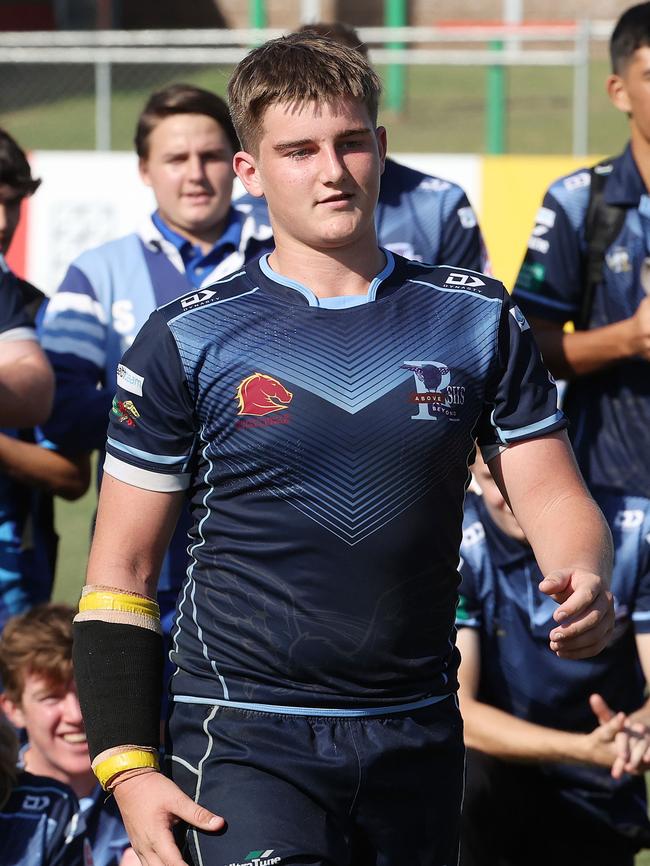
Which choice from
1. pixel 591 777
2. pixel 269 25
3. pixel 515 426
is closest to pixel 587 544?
pixel 515 426

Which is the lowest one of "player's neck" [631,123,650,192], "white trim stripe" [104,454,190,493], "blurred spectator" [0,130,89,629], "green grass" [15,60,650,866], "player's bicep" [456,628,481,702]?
"green grass" [15,60,650,866]

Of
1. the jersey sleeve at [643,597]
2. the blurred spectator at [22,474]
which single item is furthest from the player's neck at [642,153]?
the blurred spectator at [22,474]

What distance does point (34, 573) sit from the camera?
4633mm

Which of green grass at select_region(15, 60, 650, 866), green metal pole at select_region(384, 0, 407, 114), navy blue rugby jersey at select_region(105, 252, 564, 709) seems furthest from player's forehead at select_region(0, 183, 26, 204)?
green metal pole at select_region(384, 0, 407, 114)

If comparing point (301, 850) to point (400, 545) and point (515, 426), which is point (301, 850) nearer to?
point (400, 545)

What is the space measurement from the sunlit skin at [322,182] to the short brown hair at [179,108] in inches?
80.5

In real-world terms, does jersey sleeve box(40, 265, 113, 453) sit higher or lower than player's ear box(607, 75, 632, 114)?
lower

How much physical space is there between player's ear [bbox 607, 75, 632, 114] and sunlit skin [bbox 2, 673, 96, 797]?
8.59 feet

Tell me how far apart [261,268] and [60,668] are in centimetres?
170

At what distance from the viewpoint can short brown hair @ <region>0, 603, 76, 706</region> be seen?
409 centimetres

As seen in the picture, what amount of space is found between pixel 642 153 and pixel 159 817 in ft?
9.99

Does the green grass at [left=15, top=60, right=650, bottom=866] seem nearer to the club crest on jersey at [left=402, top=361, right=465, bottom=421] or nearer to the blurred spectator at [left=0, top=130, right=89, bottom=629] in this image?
the blurred spectator at [left=0, top=130, right=89, bottom=629]

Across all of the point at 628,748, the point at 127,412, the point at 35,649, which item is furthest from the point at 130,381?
the point at 628,748

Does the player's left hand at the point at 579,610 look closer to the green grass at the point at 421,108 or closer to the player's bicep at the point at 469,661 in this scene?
the player's bicep at the point at 469,661
